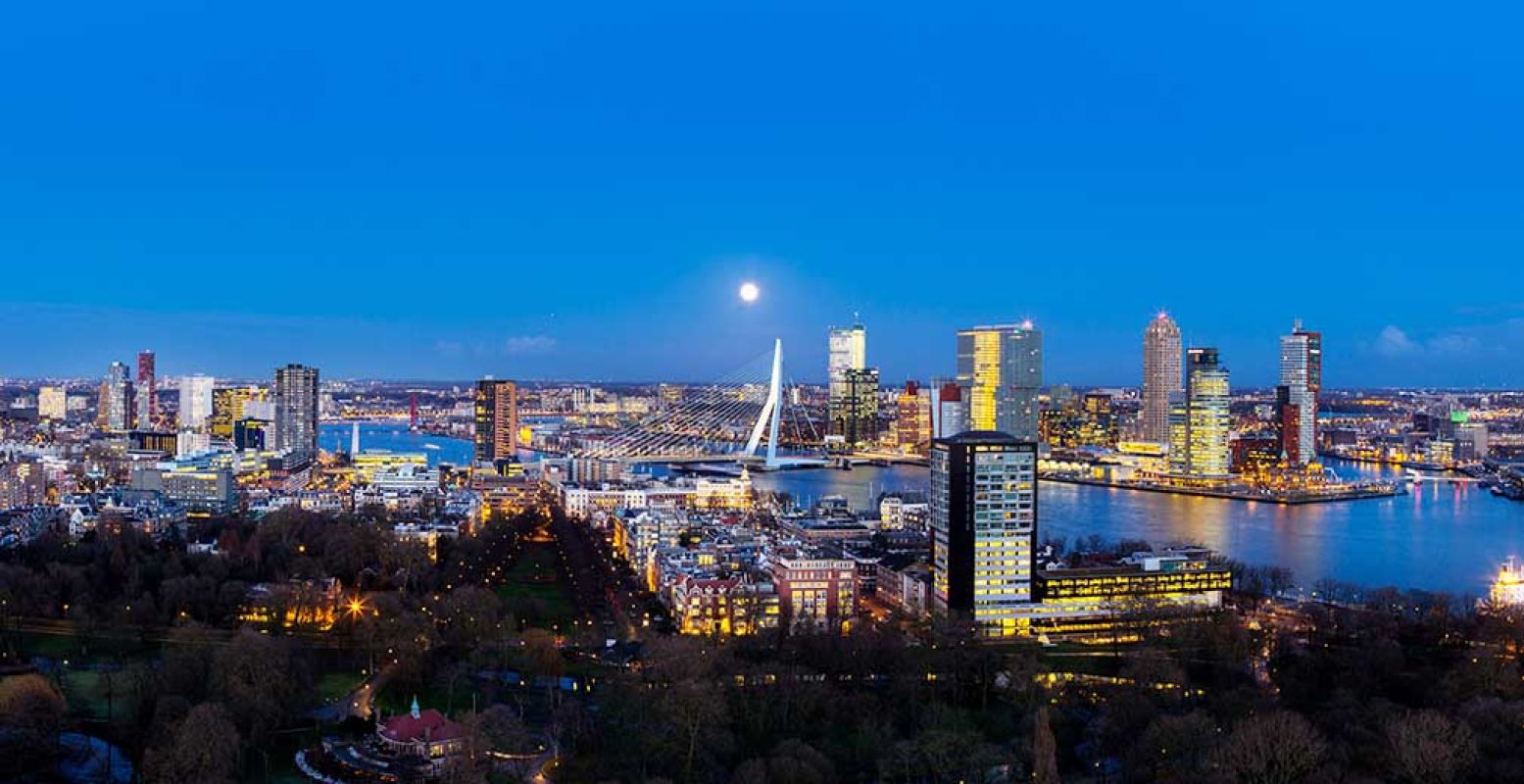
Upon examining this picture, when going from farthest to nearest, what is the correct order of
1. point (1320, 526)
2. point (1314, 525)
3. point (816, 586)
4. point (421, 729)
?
1. point (1314, 525)
2. point (1320, 526)
3. point (816, 586)
4. point (421, 729)

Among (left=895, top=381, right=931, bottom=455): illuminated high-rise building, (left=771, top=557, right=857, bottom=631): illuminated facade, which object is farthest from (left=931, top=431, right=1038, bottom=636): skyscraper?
(left=895, top=381, right=931, bottom=455): illuminated high-rise building

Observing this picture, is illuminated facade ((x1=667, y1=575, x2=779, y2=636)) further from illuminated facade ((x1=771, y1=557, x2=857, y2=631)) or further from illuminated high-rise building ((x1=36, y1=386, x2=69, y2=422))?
illuminated high-rise building ((x1=36, y1=386, x2=69, y2=422))

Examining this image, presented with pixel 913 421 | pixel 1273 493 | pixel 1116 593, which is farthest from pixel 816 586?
pixel 913 421

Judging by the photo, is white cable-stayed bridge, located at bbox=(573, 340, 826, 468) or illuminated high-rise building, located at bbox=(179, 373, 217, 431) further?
illuminated high-rise building, located at bbox=(179, 373, 217, 431)

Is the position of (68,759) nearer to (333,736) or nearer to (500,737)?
(333,736)

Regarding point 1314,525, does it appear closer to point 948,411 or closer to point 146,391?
point 948,411

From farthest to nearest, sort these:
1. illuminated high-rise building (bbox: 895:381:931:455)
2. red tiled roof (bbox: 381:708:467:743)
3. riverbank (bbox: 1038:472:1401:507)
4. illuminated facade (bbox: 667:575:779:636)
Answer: illuminated high-rise building (bbox: 895:381:931:455), riverbank (bbox: 1038:472:1401:507), illuminated facade (bbox: 667:575:779:636), red tiled roof (bbox: 381:708:467:743)

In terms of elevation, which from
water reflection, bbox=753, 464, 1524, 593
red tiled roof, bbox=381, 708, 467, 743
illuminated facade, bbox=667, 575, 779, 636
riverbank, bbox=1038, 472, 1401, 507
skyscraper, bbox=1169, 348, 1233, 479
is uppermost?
skyscraper, bbox=1169, 348, 1233, 479
